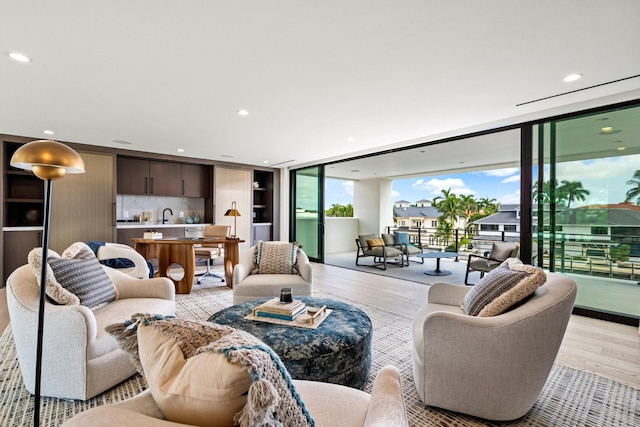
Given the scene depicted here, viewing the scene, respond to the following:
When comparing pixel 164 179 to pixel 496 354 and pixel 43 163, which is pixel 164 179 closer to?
pixel 43 163

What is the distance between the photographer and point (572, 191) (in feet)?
11.2

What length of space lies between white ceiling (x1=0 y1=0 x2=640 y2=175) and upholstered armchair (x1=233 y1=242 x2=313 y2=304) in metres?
1.62

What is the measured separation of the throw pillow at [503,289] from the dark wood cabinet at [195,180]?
19.7ft

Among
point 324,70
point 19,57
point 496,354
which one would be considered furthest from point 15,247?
point 496,354

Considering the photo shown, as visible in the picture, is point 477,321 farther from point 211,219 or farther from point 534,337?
point 211,219

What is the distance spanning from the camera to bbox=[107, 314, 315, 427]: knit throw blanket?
2.02ft

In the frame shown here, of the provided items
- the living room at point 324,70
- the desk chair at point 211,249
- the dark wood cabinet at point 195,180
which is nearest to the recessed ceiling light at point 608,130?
the living room at point 324,70

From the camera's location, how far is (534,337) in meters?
1.57

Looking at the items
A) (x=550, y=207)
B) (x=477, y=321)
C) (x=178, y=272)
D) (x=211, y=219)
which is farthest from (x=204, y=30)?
(x=211, y=219)

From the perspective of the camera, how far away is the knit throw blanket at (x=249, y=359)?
2.02 feet

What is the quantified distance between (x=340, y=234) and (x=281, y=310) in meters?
7.58

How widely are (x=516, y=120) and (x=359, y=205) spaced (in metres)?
6.73

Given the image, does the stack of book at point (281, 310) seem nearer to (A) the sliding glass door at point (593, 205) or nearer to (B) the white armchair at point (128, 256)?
(B) the white armchair at point (128, 256)

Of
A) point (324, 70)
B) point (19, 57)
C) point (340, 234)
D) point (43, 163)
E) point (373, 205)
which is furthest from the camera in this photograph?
point (373, 205)
